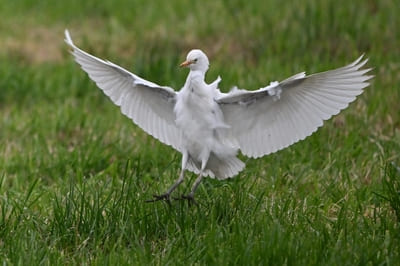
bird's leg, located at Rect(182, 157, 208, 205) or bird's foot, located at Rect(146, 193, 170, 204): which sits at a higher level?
bird's leg, located at Rect(182, 157, 208, 205)

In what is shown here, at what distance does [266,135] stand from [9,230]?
140 cm

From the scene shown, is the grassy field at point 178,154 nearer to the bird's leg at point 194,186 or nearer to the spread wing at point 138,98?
the bird's leg at point 194,186

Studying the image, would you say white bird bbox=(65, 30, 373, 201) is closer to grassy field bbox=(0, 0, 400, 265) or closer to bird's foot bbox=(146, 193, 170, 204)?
bird's foot bbox=(146, 193, 170, 204)

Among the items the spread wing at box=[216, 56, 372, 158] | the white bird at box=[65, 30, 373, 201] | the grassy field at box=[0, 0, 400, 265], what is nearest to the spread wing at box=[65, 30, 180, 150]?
the white bird at box=[65, 30, 373, 201]

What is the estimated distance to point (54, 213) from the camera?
4359 mm

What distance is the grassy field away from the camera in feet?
13.4

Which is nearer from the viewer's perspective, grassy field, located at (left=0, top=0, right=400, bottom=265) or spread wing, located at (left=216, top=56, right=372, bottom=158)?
grassy field, located at (left=0, top=0, right=400, bottom=265)

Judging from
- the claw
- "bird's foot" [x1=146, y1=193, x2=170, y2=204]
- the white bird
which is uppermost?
the white bird

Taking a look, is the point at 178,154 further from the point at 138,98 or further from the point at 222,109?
the point at 222,109

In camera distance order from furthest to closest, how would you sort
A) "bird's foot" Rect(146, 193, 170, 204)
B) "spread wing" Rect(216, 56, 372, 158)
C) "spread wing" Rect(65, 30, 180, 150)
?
"spread wing" Rect(65, 30, 180, 150), "bird's foot" Rect(146, 193, 170, 204), "spread wing" Rect(216, 56, 372, 158)

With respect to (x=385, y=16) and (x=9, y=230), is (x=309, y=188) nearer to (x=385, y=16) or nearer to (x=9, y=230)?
(x=9, y=230)

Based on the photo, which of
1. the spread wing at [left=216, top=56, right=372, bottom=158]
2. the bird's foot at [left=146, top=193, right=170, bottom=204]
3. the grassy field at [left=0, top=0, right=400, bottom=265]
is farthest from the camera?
the bird's foot at [left=146, top=193, right=170, bottom=204]

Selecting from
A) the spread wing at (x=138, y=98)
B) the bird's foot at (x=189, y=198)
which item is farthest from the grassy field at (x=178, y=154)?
the spread wing at (x=138, y=98)

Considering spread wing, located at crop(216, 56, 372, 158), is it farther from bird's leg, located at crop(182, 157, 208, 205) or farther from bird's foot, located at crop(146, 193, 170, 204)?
bird's foot, located at crop(146, 193, 170, 204)
